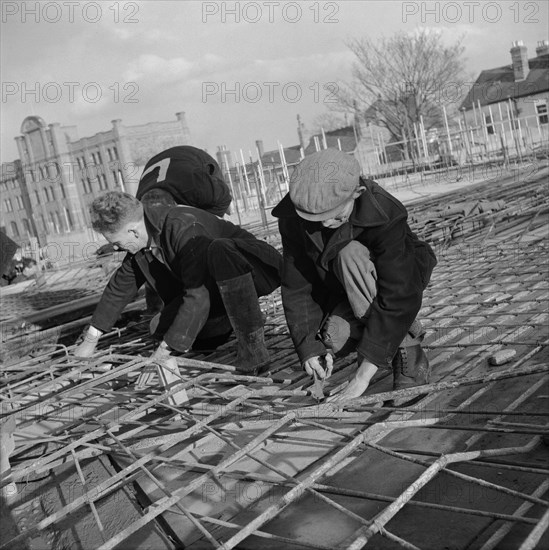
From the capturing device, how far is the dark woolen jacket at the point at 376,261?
226cm

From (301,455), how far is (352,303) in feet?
1.78

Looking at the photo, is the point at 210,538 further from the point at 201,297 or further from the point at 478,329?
the point at 478,329

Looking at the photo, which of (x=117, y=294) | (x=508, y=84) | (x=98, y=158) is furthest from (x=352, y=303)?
(x=98, y=158)

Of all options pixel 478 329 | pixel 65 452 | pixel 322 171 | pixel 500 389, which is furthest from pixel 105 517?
pixel 478 329

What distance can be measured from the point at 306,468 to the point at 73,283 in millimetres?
7174

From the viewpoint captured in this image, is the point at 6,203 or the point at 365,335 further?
the point at 6,203

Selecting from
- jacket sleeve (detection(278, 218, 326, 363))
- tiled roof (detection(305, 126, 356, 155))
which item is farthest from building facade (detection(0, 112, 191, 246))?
jacket sleeve (detection(278, 218, 326, 363))

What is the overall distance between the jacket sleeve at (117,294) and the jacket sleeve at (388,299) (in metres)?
1.57

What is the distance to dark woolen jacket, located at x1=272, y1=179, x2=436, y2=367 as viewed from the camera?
2.26 m

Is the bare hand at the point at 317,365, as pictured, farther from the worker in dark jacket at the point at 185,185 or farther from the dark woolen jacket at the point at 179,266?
the worker in dark jacket at the point at 185,185

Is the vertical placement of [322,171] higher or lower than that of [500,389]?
higher

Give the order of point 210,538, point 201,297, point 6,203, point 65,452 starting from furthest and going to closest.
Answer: point 6,203 → point 201,297 → point 65,452 → point 210,538

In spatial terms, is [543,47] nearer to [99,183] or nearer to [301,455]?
[99,183]

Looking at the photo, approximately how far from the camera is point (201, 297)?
3.04m
